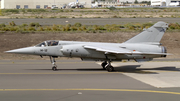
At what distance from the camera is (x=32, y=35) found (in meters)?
32.8

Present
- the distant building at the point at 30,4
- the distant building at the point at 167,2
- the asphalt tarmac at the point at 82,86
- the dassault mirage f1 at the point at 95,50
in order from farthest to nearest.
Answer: the distant building at the point at 167,2, the distant building at the point at 30,4, the dassault mirage f1 at the point at 95,50, the asphalt tarmac at the point at 82,86

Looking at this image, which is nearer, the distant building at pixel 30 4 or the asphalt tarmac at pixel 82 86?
the asphalt tarmac at pixel 82 86

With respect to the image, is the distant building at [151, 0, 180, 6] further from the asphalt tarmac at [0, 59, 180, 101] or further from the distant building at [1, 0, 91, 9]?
the asphalt tarmac at [0, 59, 180, 101]

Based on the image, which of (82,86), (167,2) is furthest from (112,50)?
(167,2)

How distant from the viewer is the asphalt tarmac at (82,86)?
10750mm

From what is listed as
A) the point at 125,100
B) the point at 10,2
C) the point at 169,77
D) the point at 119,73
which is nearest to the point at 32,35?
the point at 119,73

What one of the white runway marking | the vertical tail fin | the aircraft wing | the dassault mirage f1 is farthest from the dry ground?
the aircraft wing

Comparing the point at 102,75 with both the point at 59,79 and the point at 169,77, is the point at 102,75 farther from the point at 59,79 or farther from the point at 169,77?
the point at 169,77

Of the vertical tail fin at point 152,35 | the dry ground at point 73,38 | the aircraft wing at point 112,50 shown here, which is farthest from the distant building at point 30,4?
the aircraft wing at point 112,50

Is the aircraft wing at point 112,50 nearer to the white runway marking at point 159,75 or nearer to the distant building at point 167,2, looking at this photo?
the white runway marking at point 159,75

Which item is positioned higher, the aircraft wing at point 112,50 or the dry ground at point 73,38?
the aircraft wing at point 112,50

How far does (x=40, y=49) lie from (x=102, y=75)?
4.71 m

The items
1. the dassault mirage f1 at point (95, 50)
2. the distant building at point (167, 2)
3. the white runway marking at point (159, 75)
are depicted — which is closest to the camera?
the white runway marking at point (159, 75)

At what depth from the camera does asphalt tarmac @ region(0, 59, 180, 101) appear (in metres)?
10.8
